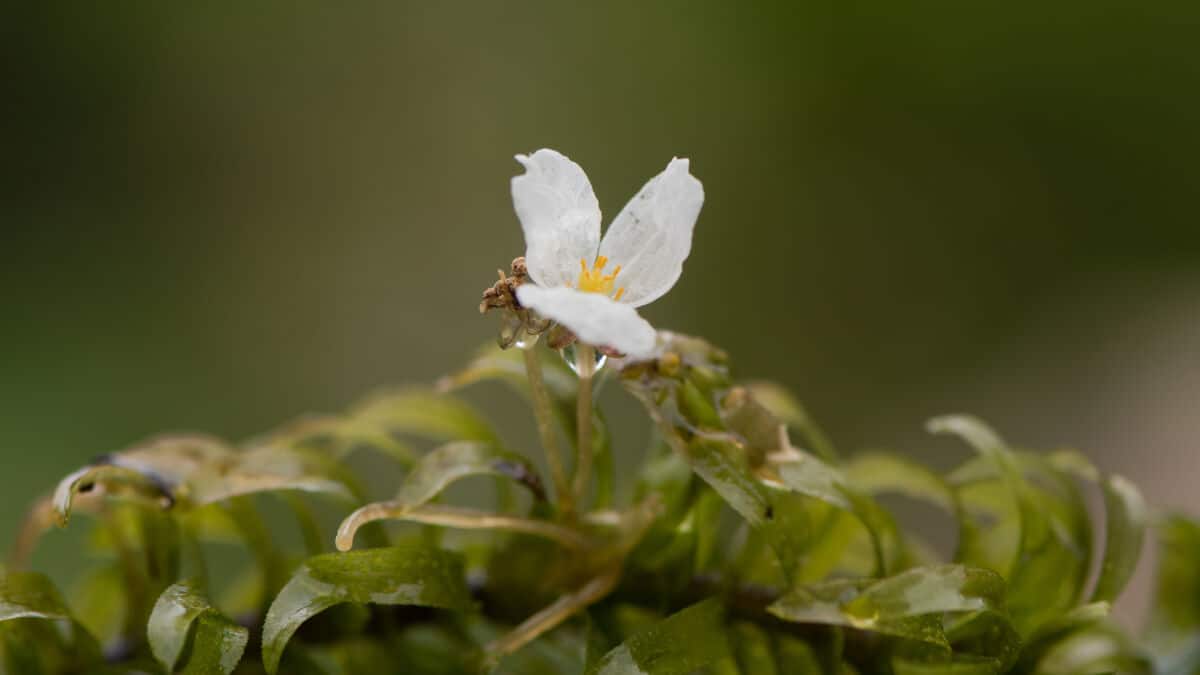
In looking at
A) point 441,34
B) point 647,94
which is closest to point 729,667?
point 647,94

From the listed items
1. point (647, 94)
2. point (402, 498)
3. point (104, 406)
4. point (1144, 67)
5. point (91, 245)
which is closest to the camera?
point (402, 498)

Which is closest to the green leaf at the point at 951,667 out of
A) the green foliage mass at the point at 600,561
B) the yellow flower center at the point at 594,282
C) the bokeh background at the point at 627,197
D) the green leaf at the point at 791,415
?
the green foliage mass at the point at 600,561

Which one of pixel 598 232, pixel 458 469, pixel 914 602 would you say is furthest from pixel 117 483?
pixel 914 602

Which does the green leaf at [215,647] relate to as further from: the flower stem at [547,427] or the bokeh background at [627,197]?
the bokeh background at [627,197]

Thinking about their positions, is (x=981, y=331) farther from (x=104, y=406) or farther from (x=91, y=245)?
(x=91, y=245)

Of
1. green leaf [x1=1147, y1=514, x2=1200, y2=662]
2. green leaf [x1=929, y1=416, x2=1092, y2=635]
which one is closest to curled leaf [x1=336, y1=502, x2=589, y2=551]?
green leaf [x1=929, y1=416, x2=1092, y2=635]

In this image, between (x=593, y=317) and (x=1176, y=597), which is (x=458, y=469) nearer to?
(x=593, y=317)

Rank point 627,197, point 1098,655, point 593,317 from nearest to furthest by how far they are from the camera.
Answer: point 593,317, point 1098,655, point 627,197

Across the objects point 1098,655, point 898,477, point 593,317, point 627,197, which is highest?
point 627,197
